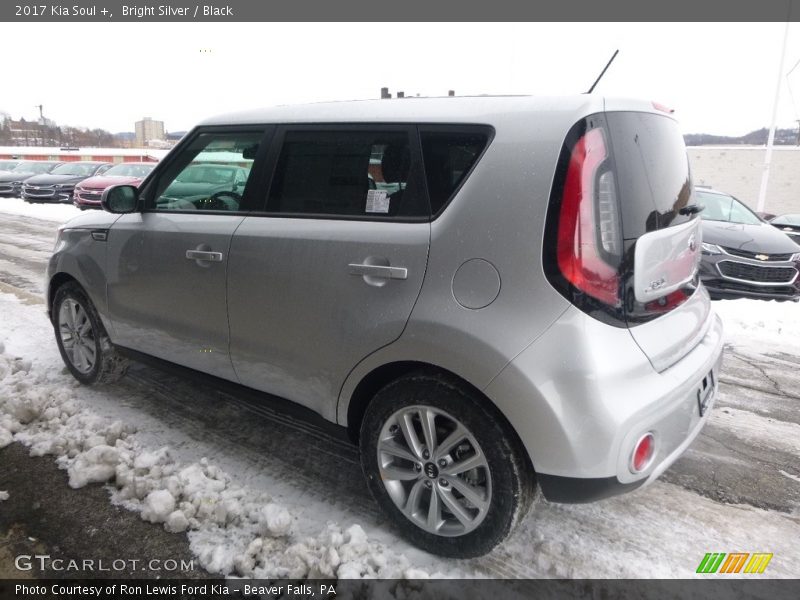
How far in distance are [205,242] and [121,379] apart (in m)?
1.83

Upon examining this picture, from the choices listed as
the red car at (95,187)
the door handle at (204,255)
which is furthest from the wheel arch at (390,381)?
the red car at (95,187)

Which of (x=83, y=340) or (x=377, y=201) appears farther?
(x=83, y=340)

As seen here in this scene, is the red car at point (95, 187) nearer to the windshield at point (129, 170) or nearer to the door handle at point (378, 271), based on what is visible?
the windshield at point (129, 170)

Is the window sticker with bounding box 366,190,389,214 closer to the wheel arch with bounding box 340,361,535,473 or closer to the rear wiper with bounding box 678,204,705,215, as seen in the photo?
the wheel arch with bounding box 340,361,535,473

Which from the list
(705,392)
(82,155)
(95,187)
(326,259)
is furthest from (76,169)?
(82,155)

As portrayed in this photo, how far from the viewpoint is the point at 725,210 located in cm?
938

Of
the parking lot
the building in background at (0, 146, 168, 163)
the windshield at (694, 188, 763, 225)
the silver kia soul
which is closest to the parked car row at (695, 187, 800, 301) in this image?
the windshield at (694, 188, 763, 225)

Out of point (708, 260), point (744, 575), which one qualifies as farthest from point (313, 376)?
point (708, 260)

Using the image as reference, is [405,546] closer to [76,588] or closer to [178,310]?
[76,588]

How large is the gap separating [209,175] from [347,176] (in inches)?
43.8

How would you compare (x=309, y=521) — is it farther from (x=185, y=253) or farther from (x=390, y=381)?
(x=185, y=253)

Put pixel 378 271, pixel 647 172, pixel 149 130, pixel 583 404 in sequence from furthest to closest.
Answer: pixel 149 130, pixel 378 271, pixel 647 172, pixel 583 404

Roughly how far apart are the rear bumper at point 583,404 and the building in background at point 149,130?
8287cm

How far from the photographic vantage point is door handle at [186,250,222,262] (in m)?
3.02
